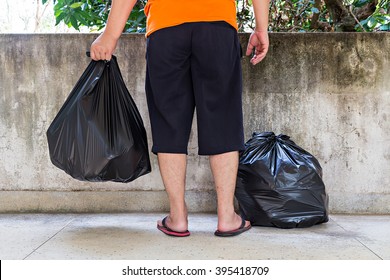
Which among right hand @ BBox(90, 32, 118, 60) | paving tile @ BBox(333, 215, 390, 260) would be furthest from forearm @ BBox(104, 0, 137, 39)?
paving tile @ BBox(333, 215, 390, 260)

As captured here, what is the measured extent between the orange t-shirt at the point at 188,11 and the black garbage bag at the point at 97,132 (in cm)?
44

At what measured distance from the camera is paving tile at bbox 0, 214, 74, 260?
7.33 ft

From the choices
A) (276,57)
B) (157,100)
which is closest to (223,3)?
(157,100)

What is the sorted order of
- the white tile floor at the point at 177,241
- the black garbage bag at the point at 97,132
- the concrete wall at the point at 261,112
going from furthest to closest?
the concrete wall at the point at 261,112 → the black garbage bag at the point at 97,132 → the white tile floor at the point at 177,241

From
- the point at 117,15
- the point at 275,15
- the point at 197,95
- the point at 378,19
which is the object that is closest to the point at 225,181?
the point at 197,95

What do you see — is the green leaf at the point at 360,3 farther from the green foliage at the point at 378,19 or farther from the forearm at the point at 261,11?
the forearm at the point at 261,11

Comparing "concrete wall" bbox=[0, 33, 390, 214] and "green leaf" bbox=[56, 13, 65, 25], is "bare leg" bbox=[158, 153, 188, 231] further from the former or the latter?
"green leaf" bbox=[56, 13, 65, 25]

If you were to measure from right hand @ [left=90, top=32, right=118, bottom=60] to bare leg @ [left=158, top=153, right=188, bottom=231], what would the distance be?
1.88ft

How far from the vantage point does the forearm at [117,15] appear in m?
2.30

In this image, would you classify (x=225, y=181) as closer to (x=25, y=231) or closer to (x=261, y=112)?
(x=261, y=112)

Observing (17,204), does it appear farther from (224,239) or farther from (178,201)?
(224,239)

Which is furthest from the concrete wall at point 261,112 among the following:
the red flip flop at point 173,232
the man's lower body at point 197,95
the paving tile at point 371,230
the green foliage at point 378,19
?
the man's lower body at point 197,95

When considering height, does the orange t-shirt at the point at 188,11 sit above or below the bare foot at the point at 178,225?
above

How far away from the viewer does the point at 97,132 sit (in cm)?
248
